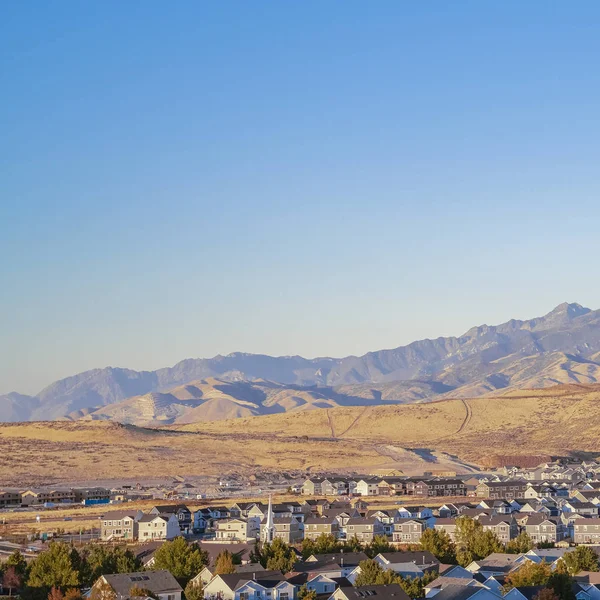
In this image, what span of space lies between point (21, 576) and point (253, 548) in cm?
1765

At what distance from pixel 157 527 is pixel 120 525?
3.64 metres

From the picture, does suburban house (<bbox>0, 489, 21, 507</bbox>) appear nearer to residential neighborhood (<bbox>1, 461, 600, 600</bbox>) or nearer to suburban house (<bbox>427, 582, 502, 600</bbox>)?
residential neighborhood (<bbox>1, 461, 600, 600</bbox>)

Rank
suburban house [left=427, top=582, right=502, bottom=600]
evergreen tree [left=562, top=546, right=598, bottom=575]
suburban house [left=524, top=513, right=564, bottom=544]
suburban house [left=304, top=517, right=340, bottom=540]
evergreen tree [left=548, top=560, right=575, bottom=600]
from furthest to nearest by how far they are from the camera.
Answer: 1. suburban house [left=304, top=517, right=340, bottom=540]
2. suburban house [left=524, top=513, right=564, bottom=544]
3. evergreen tree [left=562, top=546, right=598, bottom=575]
4. evergreen tree [left=548, top=560, right=575, bottom=600]
5. suburban house [left=427, top=582, right=502, bottom=600]

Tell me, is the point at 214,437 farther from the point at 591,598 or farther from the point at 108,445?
the point at 591,598

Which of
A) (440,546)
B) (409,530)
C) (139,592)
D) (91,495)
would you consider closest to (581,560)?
(440,546)

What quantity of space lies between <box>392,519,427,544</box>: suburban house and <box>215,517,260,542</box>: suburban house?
472 inches

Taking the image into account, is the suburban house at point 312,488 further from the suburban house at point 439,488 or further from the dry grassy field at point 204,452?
the dry grassy field at point 204,452

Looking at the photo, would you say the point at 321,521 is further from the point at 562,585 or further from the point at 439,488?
the point at 562,585

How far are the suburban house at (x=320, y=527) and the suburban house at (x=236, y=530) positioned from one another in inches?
171

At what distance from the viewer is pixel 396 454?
7037 inches

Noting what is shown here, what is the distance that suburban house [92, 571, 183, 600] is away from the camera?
56.8m

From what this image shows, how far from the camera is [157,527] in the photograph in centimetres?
9181

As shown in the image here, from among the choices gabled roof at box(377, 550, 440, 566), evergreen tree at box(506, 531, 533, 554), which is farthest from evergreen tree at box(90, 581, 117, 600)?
evergreen tree at box(506, 531, 533, 554)

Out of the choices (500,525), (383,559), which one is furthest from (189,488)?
(383,559)
